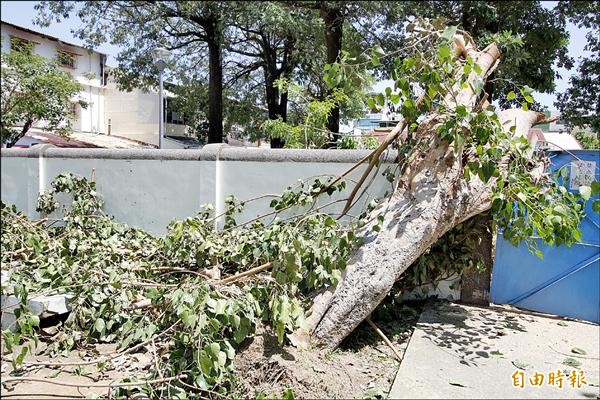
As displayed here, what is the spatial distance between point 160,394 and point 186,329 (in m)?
0.42

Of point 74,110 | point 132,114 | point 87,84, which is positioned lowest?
point 74,110

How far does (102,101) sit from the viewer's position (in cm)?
1655

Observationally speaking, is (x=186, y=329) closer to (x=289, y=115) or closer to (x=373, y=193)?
(x=373, y=193)

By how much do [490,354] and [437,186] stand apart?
4.52ft

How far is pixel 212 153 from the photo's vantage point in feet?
18.5

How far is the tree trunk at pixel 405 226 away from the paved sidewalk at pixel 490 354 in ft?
1.81

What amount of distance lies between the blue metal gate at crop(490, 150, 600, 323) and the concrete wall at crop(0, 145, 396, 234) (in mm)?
1670

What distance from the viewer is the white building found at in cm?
1242

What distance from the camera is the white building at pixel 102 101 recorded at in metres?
12.4

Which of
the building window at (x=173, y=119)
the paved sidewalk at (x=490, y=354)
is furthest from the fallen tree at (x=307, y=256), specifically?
the building window at (x=173, y=119)

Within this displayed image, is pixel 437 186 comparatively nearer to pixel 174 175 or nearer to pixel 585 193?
A: pixel 585 193

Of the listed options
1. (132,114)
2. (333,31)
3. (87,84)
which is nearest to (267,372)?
(333,31)

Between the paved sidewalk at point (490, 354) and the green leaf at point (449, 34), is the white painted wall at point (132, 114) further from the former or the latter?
the green leaf at point (449, 34)

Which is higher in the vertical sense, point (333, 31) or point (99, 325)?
point (333, 31)
